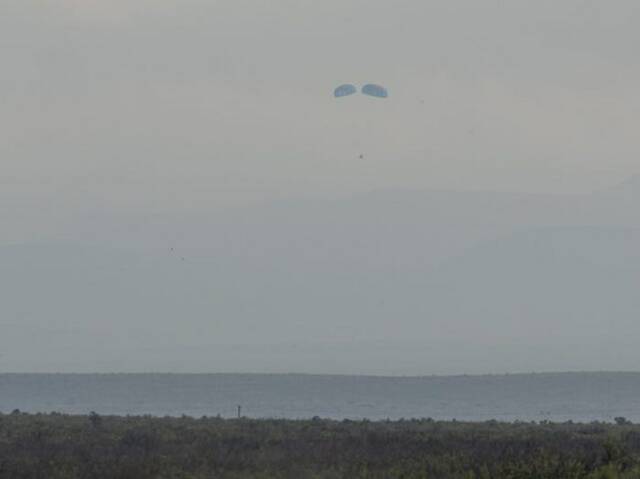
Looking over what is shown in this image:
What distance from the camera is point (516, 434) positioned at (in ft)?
167

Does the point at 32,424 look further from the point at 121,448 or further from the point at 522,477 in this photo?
the point at 522,477

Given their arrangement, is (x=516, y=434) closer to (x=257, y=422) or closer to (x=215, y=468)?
(x=257, y=422)

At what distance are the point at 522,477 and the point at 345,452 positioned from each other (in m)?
7.44

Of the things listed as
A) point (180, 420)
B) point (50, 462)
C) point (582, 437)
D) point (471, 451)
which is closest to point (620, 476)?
point (471, 451)

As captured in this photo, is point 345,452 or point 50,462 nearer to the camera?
point 50,462

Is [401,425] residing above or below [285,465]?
above

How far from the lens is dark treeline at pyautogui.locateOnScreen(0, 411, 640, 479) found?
36688 mm

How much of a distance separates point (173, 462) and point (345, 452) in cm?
446

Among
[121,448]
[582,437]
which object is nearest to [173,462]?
[121,448]

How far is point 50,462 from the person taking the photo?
38906mm

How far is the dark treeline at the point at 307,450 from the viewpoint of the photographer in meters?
36.7

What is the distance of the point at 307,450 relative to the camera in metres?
43.1

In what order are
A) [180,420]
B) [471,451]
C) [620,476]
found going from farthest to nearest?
[180,420]
[471,451]
[620,476]

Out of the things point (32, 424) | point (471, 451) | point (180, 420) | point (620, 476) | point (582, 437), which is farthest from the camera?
point (180, 420)
